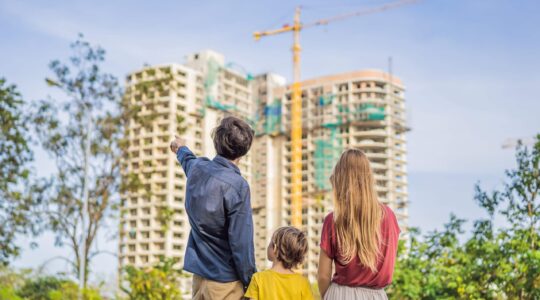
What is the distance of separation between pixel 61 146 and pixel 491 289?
13.0 meters

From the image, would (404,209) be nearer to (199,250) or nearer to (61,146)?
(61,146)

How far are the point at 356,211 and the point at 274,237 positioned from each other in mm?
461

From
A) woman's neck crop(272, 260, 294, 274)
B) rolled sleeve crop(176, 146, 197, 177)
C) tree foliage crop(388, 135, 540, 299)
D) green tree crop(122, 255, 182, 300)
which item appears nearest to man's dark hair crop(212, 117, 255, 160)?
rolled sleeve crop(176, 146, 197, 177)

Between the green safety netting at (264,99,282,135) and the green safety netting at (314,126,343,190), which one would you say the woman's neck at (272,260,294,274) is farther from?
the green safety netting at (264,99,282,135)

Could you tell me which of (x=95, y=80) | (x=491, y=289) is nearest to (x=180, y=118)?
(x=95, y=80)

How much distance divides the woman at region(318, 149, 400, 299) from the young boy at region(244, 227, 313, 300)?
0.12 m

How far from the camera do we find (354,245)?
3.62 meters

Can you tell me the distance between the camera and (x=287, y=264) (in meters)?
3.81

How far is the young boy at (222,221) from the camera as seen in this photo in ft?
11.5

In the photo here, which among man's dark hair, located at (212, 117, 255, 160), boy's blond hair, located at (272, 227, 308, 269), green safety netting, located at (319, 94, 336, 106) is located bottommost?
boy's blond hair, located at (272, 227, 308, 269)

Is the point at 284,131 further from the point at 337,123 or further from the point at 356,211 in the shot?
the point at 356,211

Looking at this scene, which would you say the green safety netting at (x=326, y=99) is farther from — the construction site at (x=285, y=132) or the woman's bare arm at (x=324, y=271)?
the woman's bare arm at (x=324, y=271)

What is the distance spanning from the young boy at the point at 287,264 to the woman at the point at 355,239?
122 mm

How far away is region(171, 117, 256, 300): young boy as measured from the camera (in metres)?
3.50
